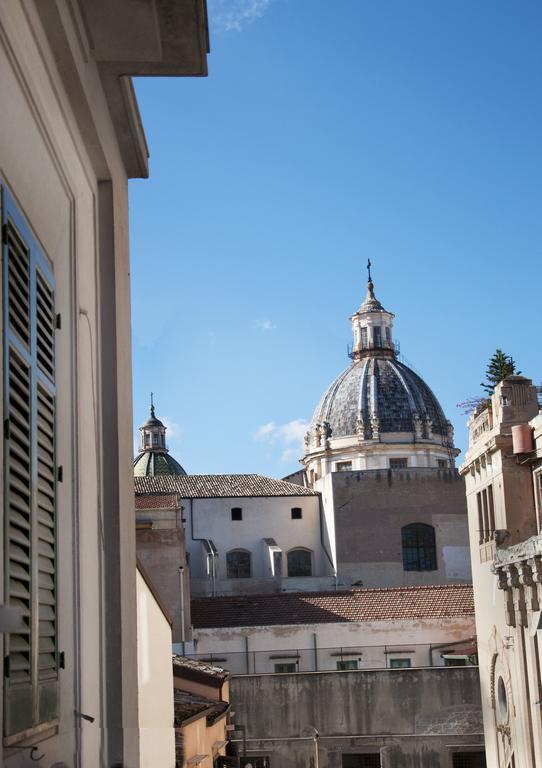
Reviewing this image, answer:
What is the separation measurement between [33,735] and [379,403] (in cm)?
5660

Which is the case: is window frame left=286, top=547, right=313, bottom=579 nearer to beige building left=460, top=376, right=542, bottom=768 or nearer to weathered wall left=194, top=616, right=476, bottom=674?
weathered wall left=194, top=616, right=476, bottom=674

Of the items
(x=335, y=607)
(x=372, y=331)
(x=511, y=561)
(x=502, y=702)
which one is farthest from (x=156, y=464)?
(x=511, y=561)

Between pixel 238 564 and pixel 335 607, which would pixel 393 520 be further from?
pixel 335 607

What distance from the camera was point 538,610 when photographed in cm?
1988

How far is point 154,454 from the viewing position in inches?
2734

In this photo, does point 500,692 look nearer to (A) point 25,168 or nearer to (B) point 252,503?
(A) point 25,168

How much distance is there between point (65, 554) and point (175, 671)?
59.0 feet

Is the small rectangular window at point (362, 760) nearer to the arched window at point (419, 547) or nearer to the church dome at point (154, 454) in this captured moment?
the arched window at point (419, 547)

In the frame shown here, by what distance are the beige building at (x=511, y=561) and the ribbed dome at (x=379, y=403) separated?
111 feet

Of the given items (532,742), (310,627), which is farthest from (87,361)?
(310,627)

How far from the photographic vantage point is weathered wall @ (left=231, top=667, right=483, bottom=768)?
93.2 feet

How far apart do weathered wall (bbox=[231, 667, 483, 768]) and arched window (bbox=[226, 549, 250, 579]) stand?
62.8ft

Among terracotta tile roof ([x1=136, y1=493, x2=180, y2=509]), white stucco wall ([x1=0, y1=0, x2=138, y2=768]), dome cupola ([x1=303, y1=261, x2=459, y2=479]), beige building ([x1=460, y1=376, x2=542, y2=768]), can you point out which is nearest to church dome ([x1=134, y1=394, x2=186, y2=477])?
dome cupola ([x1=303, y1=261, x2=459, y2=479])

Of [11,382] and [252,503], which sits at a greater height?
[252,503]
